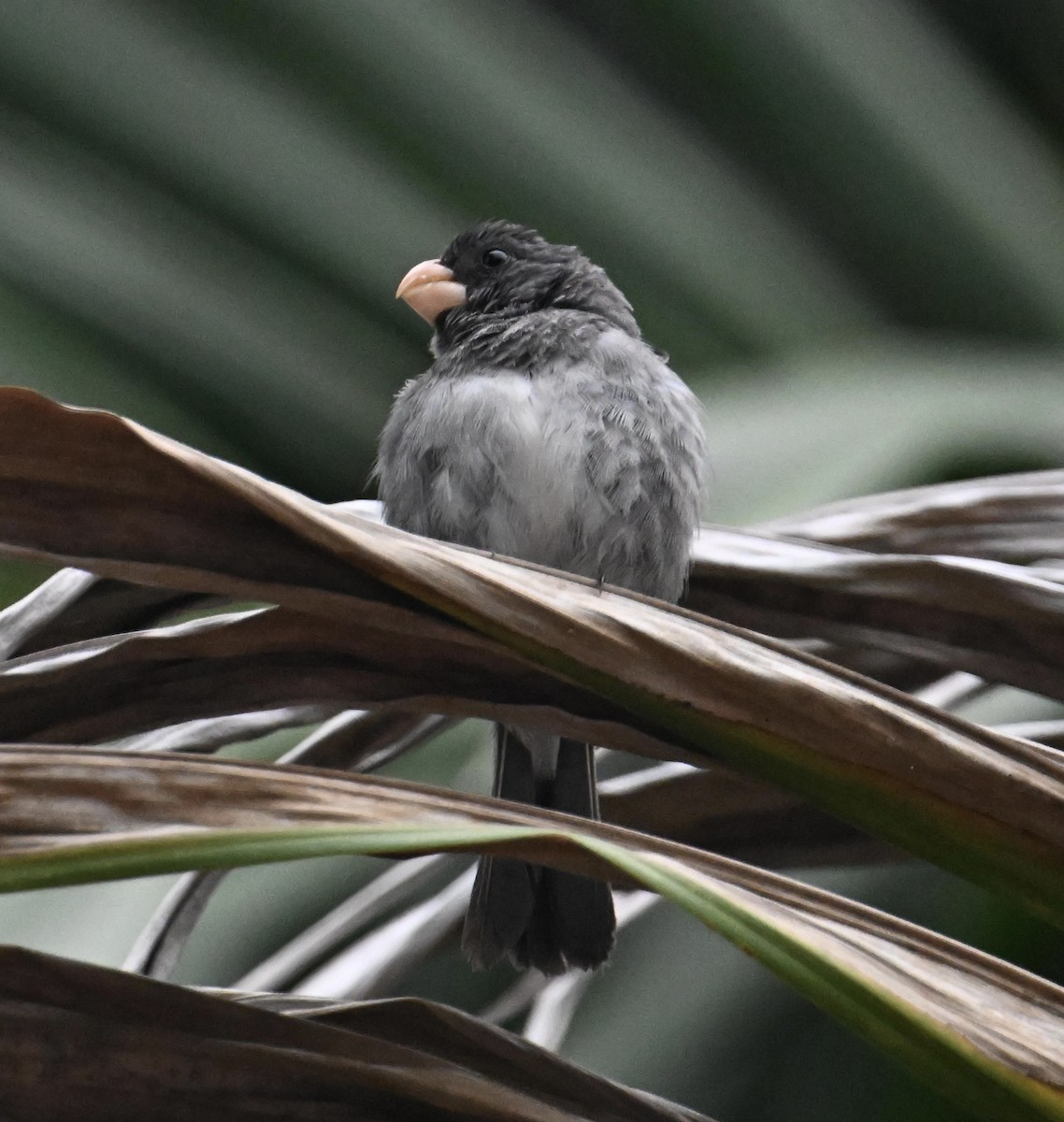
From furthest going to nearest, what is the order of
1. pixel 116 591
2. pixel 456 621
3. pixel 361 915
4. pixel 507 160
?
pixel 507 160 → pixel 361 915 → pixel 116 591 → pixel 456 621

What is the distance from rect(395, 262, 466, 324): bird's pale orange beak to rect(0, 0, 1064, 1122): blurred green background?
32mm

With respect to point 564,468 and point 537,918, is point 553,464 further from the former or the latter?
point 537,918

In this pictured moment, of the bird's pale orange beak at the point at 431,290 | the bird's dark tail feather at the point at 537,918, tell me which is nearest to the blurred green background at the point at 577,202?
the bird's pale orange beak at the point at 431,290

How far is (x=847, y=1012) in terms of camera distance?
464 millimetres

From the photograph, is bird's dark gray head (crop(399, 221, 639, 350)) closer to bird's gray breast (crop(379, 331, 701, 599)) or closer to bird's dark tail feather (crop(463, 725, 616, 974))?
bird's gray breast (crop(379, 331, 701, 599))

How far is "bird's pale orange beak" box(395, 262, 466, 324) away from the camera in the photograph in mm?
1439

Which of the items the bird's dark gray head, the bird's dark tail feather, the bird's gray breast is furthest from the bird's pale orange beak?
the bird's dark tail feather

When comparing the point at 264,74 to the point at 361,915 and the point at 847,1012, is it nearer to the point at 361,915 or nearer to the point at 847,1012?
the point at 361,915

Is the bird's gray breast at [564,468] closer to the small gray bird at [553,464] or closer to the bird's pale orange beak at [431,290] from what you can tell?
the small gray bird at [553,464]

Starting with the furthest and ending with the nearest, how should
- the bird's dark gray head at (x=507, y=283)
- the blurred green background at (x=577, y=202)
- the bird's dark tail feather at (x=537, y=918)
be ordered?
the bird's dark gray head at (x=507, y=283) → the blurred green background at (x=577, y=202) → the bird's dark tail feather at (x=537, y=918)

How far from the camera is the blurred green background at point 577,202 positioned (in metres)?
1.30

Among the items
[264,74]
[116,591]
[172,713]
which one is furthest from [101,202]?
[172,713]

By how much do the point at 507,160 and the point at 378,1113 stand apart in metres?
1.07

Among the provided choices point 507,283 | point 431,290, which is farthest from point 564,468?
point 507,283
